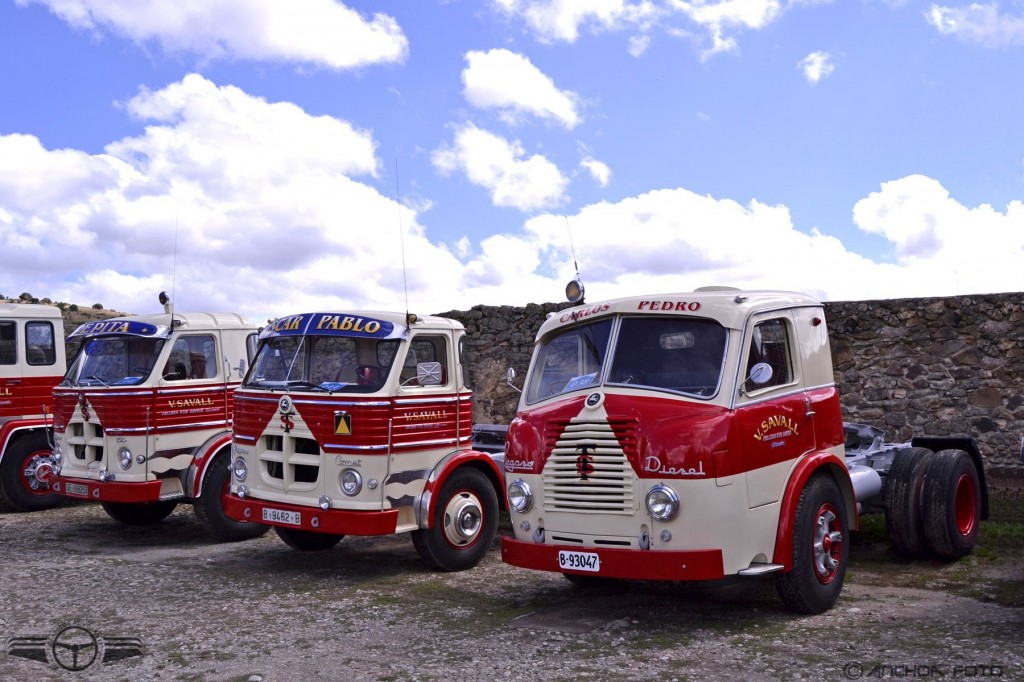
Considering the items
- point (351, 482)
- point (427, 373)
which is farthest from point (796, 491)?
point (351, 482)

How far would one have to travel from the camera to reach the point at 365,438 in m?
8.23

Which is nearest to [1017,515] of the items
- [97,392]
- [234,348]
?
Answer: [234,348]

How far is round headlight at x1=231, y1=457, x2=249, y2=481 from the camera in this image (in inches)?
352

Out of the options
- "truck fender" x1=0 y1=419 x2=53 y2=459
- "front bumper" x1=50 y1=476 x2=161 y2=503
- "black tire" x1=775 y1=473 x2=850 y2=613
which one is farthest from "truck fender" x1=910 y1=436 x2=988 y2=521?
"truck fender" x1=0 y1=419 x2=53 y2=459

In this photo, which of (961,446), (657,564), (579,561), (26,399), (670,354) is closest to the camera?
(657,564)

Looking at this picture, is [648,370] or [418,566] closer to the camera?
[648,370]

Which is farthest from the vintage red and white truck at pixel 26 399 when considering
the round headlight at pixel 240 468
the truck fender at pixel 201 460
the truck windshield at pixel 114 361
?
the round headlight at pixel 240 468


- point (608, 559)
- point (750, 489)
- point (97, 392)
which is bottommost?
point (608, 559)

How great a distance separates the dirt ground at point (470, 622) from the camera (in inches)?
229

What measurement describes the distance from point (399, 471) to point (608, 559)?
8.40 ft

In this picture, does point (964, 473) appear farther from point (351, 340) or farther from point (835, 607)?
point (351, 340)

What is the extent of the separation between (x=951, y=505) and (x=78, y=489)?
8.57 meters

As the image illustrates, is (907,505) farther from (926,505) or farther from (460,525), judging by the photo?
(460,525)

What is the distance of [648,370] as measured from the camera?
6.88 m
